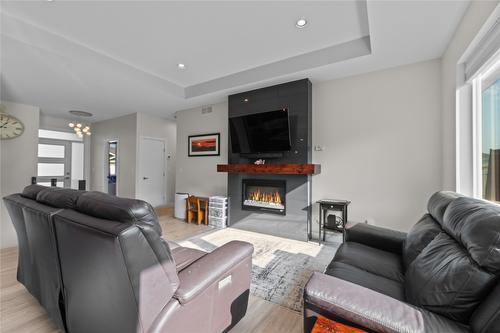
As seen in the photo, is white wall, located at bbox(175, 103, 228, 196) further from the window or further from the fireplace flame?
the window

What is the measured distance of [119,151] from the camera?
5.91 m

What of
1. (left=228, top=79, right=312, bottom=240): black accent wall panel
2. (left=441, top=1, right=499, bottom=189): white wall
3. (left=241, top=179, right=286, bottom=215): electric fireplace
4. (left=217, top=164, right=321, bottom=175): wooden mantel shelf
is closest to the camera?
(left=441, top=1, right=499, bottom=189): white wall

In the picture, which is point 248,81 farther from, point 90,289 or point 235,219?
point 90,289

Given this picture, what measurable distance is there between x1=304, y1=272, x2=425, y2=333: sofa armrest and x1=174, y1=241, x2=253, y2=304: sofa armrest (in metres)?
0.49

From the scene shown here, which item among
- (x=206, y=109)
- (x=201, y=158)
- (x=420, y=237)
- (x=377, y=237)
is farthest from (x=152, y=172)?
(x=420, y=237)

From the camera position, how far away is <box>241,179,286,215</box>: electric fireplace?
3.68 m

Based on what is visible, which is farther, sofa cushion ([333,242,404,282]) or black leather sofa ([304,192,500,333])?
sofa cushion ([333,242,404,282])

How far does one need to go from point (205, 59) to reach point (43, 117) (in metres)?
5.38

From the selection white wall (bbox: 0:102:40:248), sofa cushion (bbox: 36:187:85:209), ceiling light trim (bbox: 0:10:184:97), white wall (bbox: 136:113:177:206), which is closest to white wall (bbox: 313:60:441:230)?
sofa cushion (bbox: 36:187:85:209)

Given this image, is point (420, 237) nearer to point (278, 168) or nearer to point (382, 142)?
point (382, 142)

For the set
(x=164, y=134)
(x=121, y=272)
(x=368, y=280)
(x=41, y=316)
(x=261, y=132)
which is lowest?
(x=41, y=316)

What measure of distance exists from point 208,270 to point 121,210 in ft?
1.83

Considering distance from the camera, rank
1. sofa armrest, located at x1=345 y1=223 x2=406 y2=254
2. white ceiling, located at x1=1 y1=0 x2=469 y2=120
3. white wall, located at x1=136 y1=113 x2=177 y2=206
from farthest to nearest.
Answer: white wall, located at x1=136 y1=113 x2=177 y2=206
white ceiling, located at x1=1 y1=0 x2=469 y2=120
sofa armrest, located at x1=345 y1=223 x2=406 y2=254

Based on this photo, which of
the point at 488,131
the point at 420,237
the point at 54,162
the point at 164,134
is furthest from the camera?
the point at 164,134
